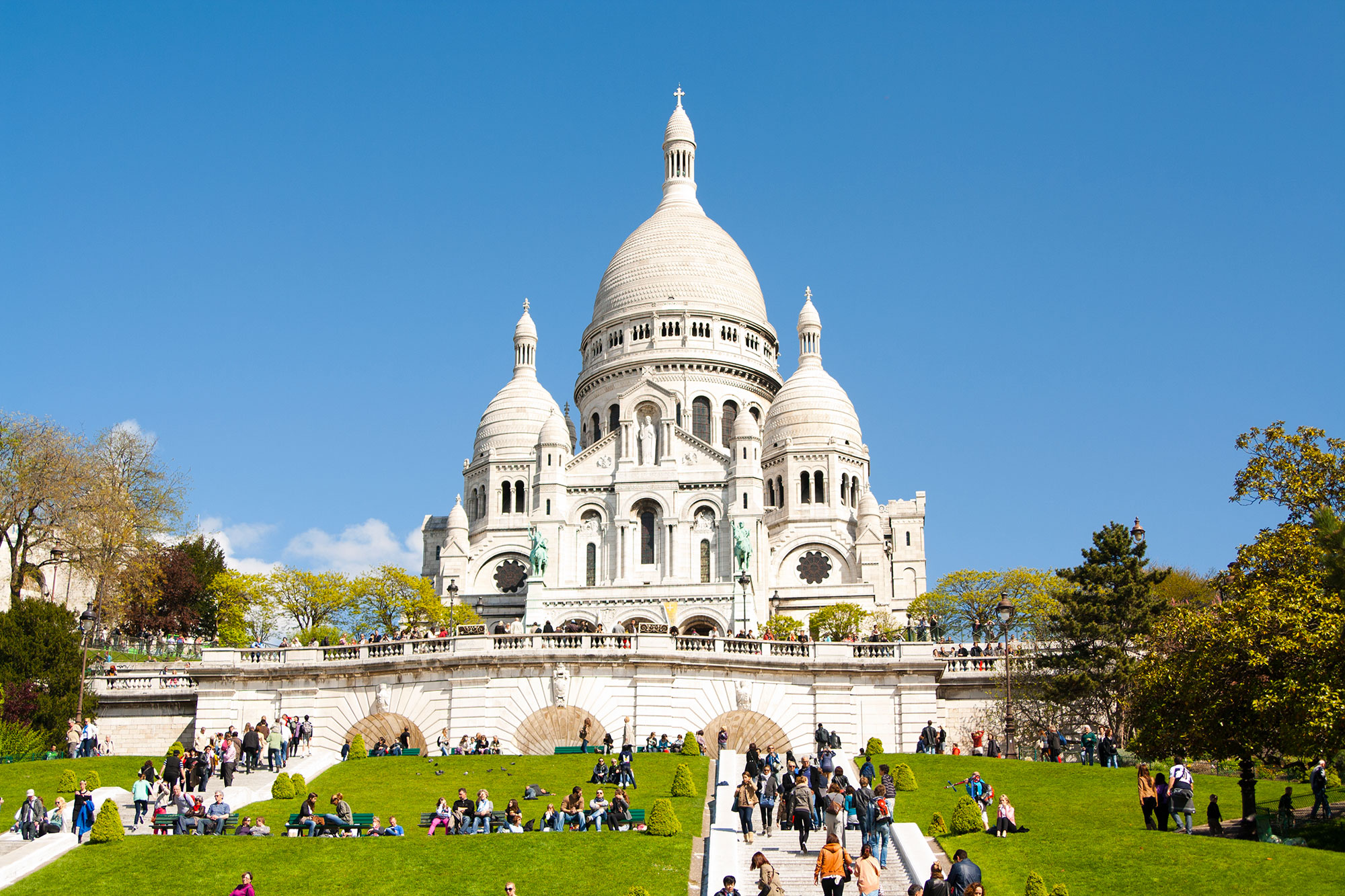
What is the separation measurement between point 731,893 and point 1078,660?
24.1 m

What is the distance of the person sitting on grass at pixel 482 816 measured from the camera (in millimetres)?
27078

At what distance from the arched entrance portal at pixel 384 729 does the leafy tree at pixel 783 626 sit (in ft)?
89.1

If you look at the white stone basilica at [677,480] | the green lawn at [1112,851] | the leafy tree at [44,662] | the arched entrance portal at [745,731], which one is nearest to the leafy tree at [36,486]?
the leafy tree at [44,662]

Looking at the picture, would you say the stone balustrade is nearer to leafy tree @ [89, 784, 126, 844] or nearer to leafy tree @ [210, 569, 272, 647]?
leafy tree @ [89, 784, 126, 844]

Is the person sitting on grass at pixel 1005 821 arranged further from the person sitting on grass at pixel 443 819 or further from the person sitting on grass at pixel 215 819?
the person sitting on grass at pixel 215 819

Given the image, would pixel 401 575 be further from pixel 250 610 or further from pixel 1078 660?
pixel 1078 660

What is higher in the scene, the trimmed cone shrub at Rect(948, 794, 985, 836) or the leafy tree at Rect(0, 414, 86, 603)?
the leafy tree at Rect(0, 414, 86, 603)

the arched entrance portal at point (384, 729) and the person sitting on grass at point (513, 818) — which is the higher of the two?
the arched entrance portal at point (384, 729)

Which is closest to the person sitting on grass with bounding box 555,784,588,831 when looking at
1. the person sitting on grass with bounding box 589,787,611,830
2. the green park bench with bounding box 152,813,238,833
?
the person sitting on grass with bounding box 589,787,611,830

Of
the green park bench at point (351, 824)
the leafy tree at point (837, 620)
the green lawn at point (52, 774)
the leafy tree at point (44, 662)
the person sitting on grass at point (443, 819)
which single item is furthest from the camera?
the leafy tree at point (837, 620)

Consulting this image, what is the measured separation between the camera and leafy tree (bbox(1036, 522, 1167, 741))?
40.0m

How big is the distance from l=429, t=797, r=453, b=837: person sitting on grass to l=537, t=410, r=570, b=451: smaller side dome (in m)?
55.6

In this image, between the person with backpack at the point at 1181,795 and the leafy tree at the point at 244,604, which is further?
the leafy tree at the point at 244,604

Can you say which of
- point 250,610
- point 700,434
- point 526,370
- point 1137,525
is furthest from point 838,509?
point 1137,525
